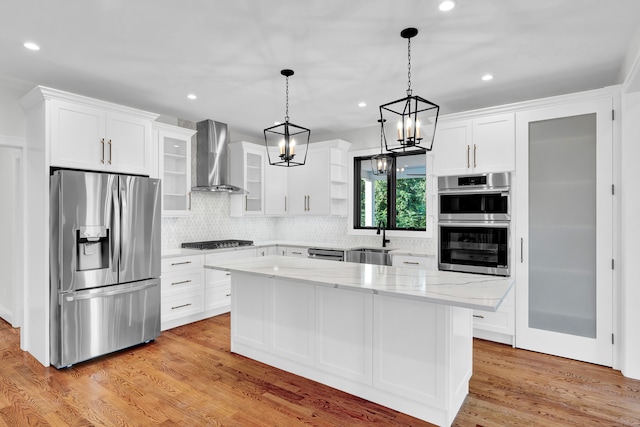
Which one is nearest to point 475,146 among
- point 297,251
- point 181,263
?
point 297,251

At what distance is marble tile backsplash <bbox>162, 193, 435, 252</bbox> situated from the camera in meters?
5.04

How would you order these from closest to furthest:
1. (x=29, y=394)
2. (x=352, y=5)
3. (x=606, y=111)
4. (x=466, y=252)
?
(x=352, y=5) → (x=29, y=394) → (x=606, y=111) → (x=466, y=252)

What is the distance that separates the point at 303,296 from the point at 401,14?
219 cm

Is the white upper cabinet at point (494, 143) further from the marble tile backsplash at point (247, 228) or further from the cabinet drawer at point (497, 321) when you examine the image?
the cabinet drawer at point (497, 321)

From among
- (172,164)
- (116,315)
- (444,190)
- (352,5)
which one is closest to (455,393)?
(444,190)

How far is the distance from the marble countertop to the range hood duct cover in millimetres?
1968

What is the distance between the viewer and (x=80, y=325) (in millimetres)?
3340

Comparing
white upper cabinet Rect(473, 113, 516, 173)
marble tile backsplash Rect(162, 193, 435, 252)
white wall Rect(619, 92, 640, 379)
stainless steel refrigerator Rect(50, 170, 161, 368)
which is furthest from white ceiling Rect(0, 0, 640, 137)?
marble tile backsplash Rect(162, 193, 435, 252)

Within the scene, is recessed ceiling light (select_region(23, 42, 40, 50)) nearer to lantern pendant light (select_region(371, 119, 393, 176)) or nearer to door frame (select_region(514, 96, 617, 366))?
lantern pendant light (select_region(371, 119, 393, 176))

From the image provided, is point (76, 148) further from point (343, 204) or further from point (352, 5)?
point (343, 204)

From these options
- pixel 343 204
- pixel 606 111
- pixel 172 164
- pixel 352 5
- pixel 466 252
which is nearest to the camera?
pixel 352 5

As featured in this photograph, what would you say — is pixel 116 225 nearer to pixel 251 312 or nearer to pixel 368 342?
pixel 251 312

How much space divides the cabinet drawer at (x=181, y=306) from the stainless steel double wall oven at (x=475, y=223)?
304 cm

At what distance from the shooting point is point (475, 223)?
3992 millimetres
